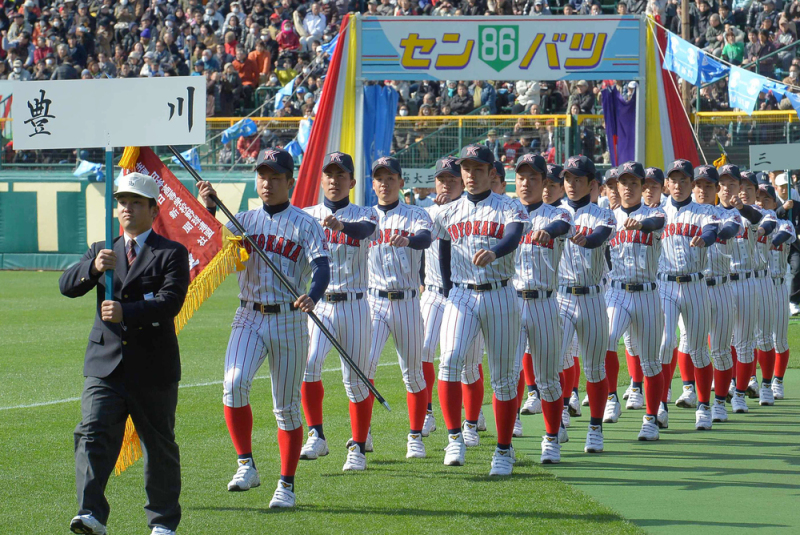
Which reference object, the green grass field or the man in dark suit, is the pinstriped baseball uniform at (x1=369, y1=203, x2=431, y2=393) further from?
the man in dark suit

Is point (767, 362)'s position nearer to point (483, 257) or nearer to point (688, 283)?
point (688, 283)

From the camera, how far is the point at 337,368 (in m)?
12.3

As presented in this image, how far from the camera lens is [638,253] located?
870cm

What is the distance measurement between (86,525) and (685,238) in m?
5.80

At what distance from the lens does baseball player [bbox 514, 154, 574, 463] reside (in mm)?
7609

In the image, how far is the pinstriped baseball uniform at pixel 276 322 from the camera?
21.1 ft

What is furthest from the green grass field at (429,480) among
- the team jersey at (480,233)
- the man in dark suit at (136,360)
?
the team jersey at (480,233)

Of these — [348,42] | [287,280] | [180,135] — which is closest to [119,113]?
[180,135]

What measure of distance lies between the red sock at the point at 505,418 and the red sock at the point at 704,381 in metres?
2.61

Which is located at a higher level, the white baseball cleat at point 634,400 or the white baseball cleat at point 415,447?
the white baseball cleat at point 415,447

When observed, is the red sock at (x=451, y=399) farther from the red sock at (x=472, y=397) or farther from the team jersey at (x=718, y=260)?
the team jersey at (x=718, y=260)

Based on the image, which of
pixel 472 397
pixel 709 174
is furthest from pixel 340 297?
pixel 709 174

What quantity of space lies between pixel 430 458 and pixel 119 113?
3.41 meters

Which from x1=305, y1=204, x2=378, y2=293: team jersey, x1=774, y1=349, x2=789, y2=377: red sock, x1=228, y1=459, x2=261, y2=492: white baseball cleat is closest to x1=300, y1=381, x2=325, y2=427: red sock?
x1=305, y1=204, x2=378, y2=293: team jersey
